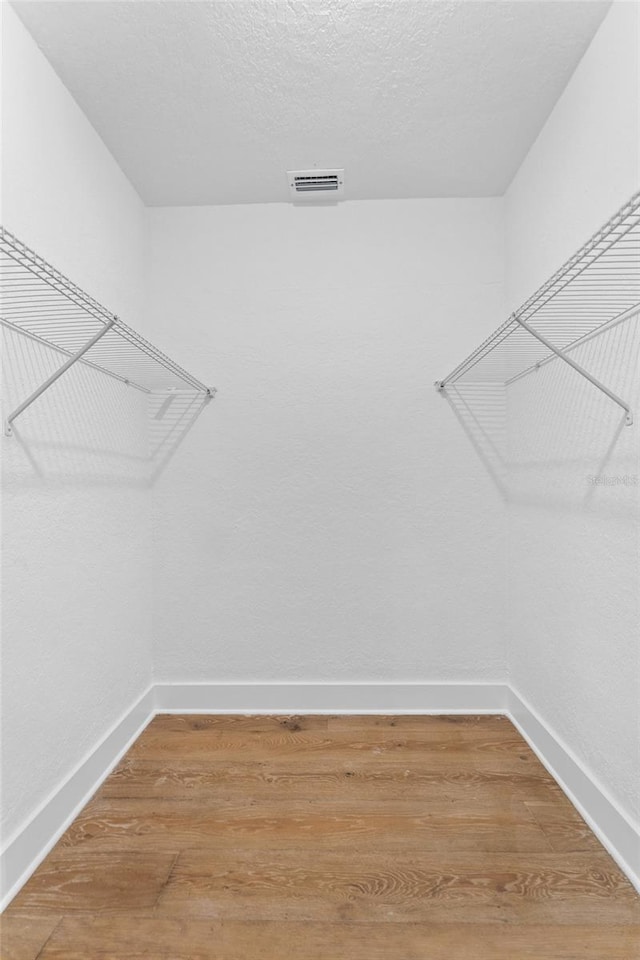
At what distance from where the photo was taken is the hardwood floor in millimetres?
1146

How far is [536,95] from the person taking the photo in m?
1.69

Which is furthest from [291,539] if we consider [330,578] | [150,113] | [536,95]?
[536,95]

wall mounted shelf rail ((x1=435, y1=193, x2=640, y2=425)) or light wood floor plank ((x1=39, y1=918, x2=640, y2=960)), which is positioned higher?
wall mounted shelf rail ((x1=435, y1=193, x2=640, y2=425))

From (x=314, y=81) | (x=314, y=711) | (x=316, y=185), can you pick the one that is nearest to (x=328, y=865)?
(x=314, y=711)

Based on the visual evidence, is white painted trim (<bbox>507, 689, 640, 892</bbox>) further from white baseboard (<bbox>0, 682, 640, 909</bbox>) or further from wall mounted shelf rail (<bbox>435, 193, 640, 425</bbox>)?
wall mounted shelf rail (<bbox>435, 193, 640, 425</bbox>)

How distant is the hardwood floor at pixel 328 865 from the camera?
115cm

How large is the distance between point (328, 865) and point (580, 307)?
5.33 feet

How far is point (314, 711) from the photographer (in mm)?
2229

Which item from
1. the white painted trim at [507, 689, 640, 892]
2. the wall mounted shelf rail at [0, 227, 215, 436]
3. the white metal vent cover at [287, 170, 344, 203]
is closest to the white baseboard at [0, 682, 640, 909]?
the white painted trim at [507, 689, 640, 892]

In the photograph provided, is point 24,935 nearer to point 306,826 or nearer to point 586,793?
point 306,826

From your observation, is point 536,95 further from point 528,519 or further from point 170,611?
point 170,611

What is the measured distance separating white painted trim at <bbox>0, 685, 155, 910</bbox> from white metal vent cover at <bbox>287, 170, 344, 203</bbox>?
6.88 feet

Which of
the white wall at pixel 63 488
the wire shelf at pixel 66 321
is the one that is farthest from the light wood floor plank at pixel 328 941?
the wire shelf at pixel 66 321

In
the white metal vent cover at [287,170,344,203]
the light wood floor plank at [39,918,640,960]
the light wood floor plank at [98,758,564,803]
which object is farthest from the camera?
the white metal vent cover at [287,170,344,203]
